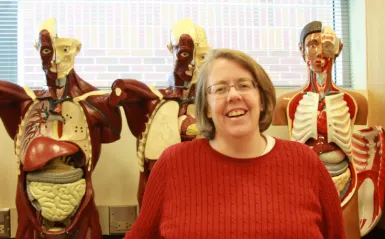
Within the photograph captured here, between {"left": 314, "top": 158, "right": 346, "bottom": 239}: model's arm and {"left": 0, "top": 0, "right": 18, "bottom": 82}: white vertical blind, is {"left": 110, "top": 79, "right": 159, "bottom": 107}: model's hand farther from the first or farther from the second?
{"left": 0, "top": 0, "right": 18, "bottom": 82}: white vertical blind

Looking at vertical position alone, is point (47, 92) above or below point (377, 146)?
above

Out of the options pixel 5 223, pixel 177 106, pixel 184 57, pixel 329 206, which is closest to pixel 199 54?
pixel 184 57

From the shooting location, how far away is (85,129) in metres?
1.20

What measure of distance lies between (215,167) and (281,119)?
618 mm

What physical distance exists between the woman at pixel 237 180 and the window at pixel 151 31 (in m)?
0.96

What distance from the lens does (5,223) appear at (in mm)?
1480

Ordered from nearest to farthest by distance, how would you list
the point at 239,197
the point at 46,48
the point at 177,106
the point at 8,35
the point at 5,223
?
the point at 239,197 → the point at 46,48 → the point at 177,106 → the point at 5,223 → the point at 8,35

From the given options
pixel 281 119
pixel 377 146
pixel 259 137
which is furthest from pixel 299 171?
pixel 377 146

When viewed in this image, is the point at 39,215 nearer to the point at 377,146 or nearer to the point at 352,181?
the point at 352,181

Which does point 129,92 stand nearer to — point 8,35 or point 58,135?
point 58,135

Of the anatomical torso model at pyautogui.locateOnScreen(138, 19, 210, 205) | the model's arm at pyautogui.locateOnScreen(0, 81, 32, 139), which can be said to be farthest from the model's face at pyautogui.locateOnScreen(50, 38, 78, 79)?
the anatomical torso model at pyautogui.locateOnScreen(138, 19, 210, 205)

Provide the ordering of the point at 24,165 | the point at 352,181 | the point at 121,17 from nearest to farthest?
the point at 24,165 < the point at 352,181 < the point at 121,17

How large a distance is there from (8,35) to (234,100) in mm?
1247

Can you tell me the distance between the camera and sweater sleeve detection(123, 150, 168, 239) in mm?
810
